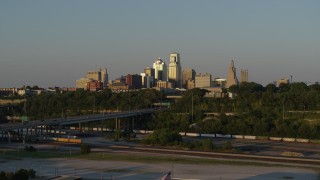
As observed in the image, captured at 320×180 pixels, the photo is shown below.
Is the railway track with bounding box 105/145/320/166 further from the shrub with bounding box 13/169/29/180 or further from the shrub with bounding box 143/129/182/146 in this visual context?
→ the shrub with bounding box 13/169/29/180

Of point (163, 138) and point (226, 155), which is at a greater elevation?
point (163, 138)

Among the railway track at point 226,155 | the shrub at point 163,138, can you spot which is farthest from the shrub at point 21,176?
the shrub at point 163,138

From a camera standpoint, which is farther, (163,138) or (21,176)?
(163,138)

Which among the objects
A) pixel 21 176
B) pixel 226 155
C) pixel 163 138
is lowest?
pixel 226 155

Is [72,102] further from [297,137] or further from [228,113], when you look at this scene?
[297,137]

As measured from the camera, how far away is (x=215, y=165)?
47.0 metres

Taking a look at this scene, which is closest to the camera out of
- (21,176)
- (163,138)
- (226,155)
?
(21,176)

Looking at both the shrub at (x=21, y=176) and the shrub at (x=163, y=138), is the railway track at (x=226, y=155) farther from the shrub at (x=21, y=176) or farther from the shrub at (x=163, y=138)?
the shrub at (x=21, y=176)

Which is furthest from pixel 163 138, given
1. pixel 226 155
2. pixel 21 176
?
pixel 21 176

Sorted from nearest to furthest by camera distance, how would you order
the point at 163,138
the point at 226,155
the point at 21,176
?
the point at 21,176
the point at 226,155
the point at 163,138

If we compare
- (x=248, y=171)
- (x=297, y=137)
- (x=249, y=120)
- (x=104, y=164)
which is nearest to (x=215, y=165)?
(x=248, y=171)

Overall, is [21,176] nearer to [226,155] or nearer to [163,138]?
[226,155]

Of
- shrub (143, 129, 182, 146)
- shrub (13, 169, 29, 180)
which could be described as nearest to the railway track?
shrub (143, 129, 182, 146)

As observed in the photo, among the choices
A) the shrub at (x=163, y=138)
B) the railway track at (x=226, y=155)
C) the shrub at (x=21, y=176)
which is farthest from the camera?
the shrub at (x=163, y=138)
